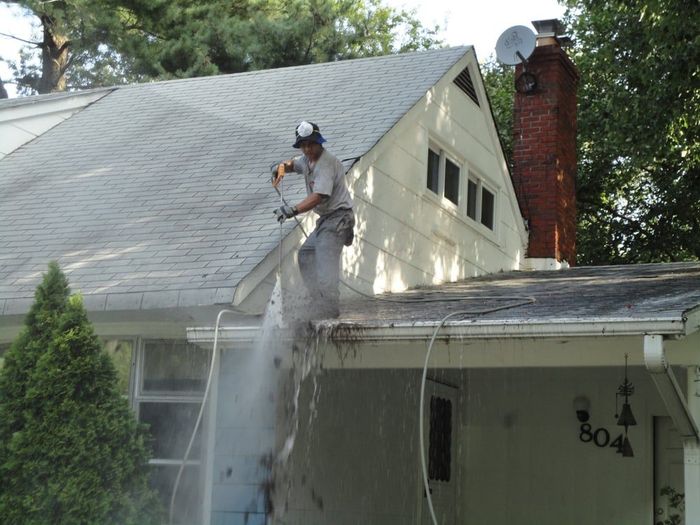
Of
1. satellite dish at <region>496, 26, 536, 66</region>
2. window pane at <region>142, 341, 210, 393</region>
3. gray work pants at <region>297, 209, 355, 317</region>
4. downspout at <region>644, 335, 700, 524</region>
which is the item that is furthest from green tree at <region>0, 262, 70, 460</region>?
satellite dish at <region>496, 26, 536, 66</region>

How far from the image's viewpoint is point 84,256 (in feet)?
35.4

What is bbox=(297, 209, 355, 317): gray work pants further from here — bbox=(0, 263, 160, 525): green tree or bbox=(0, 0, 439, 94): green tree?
bbox=(0, 0, 439, 94): green tree

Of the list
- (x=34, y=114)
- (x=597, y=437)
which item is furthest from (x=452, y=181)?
(x=34, y=114)

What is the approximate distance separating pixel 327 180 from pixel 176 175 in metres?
3.34

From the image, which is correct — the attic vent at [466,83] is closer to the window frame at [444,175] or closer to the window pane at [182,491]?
the window frame at [444,175]

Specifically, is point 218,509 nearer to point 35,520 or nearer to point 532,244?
point 35,520

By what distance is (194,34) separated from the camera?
2734 cm

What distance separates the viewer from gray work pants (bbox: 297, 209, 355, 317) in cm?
935

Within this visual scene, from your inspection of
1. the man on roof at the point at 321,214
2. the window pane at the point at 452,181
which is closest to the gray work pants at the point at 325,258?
the man on roof at the point at 321,214

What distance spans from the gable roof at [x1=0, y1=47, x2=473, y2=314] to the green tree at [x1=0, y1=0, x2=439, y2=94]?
11.0m

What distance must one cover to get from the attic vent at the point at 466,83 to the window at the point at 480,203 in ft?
3.62

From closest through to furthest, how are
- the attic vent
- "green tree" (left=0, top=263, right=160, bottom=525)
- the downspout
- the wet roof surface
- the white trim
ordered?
1. the downspout
2. the wet roof surface
3. "green tree" (left=0, top=263, right=160, bottom=525)
4. the attic vent
5. the white trim

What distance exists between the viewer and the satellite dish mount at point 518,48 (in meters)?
15.6

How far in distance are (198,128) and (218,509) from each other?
5.18 metres
